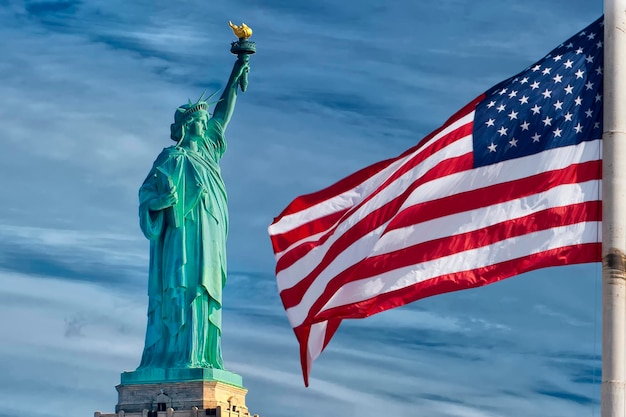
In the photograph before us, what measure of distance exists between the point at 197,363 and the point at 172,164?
5881 mm

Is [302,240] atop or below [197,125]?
below

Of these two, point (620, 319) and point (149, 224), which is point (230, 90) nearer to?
point (149, 224)

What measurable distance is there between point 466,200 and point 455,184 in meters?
0.24

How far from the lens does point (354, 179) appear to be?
678 inches

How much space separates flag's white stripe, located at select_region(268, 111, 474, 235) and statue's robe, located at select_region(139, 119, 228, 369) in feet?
97.7

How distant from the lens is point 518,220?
14977 millimetres

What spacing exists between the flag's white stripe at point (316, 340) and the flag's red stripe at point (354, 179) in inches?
52.5

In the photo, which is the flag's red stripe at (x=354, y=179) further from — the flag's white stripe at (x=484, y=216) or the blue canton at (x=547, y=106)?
the flag's white stripe at (x=484, y=216)

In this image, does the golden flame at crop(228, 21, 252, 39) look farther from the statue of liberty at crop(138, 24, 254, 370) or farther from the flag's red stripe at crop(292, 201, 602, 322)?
the flag's red stripe at crop(292, 201, 602, 322)

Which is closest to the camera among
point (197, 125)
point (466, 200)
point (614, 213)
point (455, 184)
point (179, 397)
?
point (614, 213)

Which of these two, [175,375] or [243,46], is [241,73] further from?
[175,375]

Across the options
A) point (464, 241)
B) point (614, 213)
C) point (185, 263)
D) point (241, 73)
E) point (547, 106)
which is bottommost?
point (614, 213)

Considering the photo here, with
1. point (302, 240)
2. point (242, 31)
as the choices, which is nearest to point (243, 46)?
point (242, 31)

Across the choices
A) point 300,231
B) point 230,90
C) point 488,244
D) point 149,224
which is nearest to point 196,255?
point 149,224
